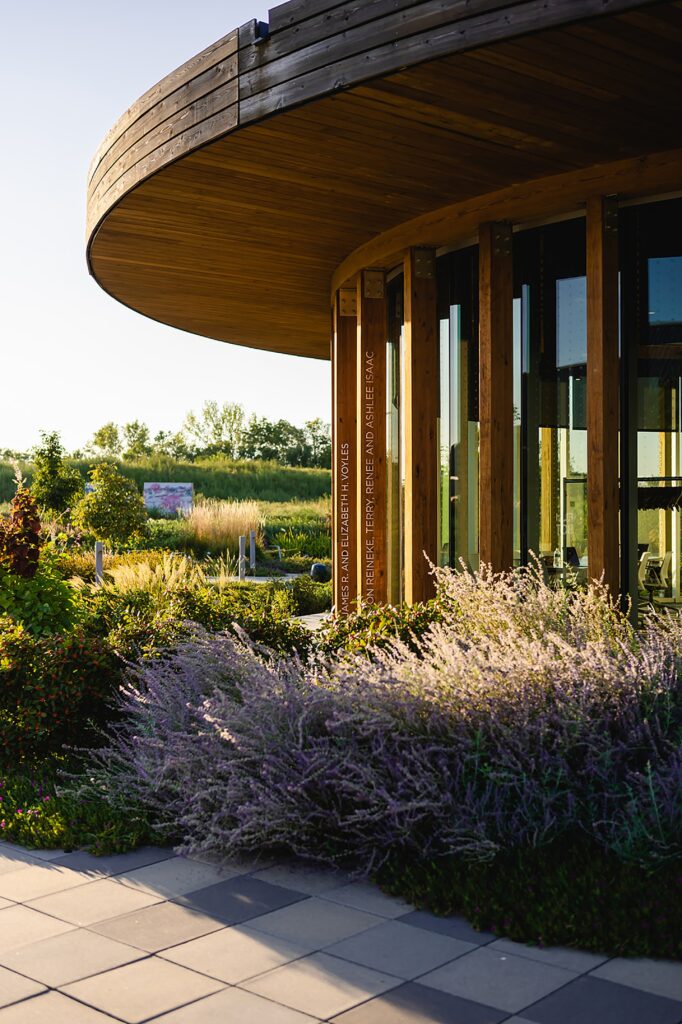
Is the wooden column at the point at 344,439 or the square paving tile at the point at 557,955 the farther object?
the wooden column at the point at 344,439

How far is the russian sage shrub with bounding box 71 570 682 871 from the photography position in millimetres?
3867

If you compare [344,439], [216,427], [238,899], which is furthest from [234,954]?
[216,427]

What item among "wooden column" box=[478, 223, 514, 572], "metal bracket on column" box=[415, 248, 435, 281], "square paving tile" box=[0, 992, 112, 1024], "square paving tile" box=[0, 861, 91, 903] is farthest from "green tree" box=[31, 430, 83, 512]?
"square paving tile" box=[0, 992, 112, 1024]

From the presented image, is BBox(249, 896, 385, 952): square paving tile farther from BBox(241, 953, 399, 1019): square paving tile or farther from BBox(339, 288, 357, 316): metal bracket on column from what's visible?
BBox(339, 288, 357, 316): metal bracket on column

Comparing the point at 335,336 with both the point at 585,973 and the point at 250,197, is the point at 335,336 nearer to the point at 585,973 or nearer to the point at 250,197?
the point at 250,197

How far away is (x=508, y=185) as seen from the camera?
Result: 7.68 metres

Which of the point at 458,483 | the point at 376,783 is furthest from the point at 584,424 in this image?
the point at 376,783

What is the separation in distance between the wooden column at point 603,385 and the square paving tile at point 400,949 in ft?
13.9

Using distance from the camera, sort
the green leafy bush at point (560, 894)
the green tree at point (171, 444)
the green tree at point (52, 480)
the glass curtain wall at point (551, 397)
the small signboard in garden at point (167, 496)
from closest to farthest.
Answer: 1. the green leafy bush at point (560, 894)
2. the glass curtain wall at point (551, 397)
3. the green tree at point (52, 480)
4. the small signboard in garden at point (167, 496)
5. the green tree at point (171, 444)

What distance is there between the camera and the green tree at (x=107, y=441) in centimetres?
5966

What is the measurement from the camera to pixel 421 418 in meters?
8.72

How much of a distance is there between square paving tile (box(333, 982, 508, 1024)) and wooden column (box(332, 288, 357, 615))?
7.49 meters

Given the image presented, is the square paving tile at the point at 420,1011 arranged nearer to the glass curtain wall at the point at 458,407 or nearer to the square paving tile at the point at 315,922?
the square paving tile at the point at 315,922

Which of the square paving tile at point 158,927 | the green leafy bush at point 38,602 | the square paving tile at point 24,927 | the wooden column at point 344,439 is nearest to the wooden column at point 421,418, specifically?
the wooden column at point 344,439
